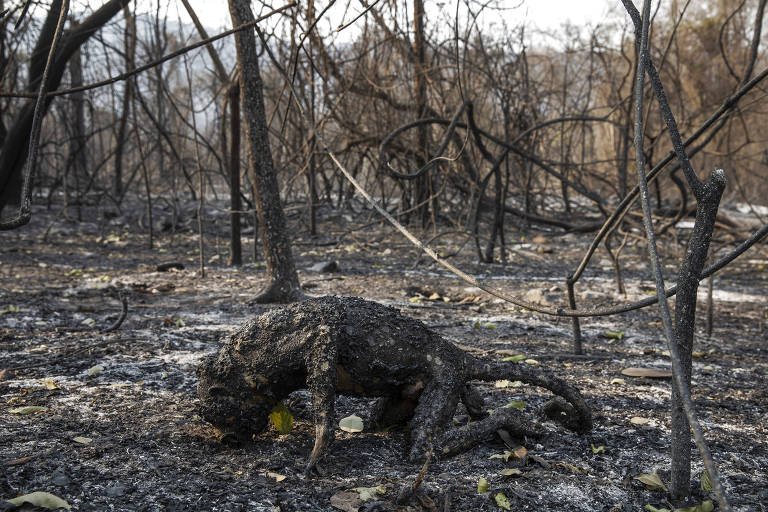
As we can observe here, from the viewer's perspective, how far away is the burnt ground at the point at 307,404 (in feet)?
5.55

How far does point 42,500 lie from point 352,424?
37.2 inches

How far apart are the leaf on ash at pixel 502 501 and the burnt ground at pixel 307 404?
0.05 ft

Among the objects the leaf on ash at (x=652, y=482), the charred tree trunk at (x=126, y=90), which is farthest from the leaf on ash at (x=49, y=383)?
the charred tree trunk at (x=126, y=90)

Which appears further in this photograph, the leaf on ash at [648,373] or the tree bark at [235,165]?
the tree bark at [235,165]

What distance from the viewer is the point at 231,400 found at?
6.31 feet

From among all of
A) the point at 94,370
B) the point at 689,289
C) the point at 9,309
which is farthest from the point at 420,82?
the point at 689,289

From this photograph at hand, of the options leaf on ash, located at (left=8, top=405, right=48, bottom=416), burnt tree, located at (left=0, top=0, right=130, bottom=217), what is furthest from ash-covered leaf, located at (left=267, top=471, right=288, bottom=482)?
burnt tree, located at (left=0, top=0, right=130, bottom=217)

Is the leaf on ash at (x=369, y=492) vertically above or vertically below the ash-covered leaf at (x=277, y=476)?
below

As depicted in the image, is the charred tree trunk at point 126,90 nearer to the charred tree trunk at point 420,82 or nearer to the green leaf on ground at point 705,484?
the charred tree trunk at point 420,82

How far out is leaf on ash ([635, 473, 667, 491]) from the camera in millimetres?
1723

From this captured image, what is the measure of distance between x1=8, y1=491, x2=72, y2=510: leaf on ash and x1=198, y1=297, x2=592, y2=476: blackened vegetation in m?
0.48

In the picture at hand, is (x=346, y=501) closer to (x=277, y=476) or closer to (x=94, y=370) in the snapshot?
(x=277, y=476)

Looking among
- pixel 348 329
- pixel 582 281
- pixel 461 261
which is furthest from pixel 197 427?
pixel 461 261

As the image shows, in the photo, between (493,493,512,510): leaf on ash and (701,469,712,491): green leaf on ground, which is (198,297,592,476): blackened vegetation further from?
(701,469,712,491): green leaf on ground
